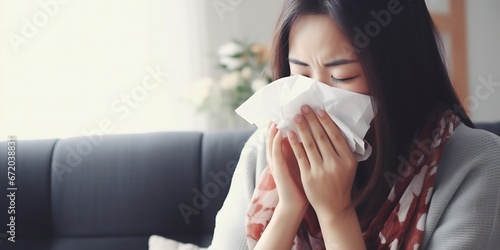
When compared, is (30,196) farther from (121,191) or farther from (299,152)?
(299,152)

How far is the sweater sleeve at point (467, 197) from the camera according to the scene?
0.98 m

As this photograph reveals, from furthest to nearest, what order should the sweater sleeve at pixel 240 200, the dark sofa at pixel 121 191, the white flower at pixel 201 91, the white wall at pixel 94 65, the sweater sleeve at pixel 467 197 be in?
the white flower at pixel 201 91, the white wall at pixel 94 65, the dark sofa at pixel 121 191, the sweater sleeve at pixel 240 200, the sweater sleeve at pixel 467 197

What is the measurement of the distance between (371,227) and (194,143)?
64cm

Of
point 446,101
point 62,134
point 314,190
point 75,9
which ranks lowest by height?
point 62,134

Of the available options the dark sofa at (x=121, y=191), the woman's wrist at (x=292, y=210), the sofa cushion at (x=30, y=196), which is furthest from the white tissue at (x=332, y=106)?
the sofa cushion at (x=30, y=196)

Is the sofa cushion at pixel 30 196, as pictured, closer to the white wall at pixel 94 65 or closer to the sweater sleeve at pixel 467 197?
the white wall at pixel 94 65

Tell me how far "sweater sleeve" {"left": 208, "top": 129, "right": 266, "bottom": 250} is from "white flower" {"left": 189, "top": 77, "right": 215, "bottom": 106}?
3.46ft

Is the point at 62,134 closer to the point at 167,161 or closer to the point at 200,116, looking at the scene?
the point at 200,116

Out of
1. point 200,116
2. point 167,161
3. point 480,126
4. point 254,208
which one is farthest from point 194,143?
point 200,116

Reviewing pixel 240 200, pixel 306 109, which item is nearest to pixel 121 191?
pixel 240 200

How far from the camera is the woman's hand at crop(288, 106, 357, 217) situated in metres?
1.00

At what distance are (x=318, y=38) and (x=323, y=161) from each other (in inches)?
8.1

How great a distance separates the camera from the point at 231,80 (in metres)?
2.37

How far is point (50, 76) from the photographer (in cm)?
215
